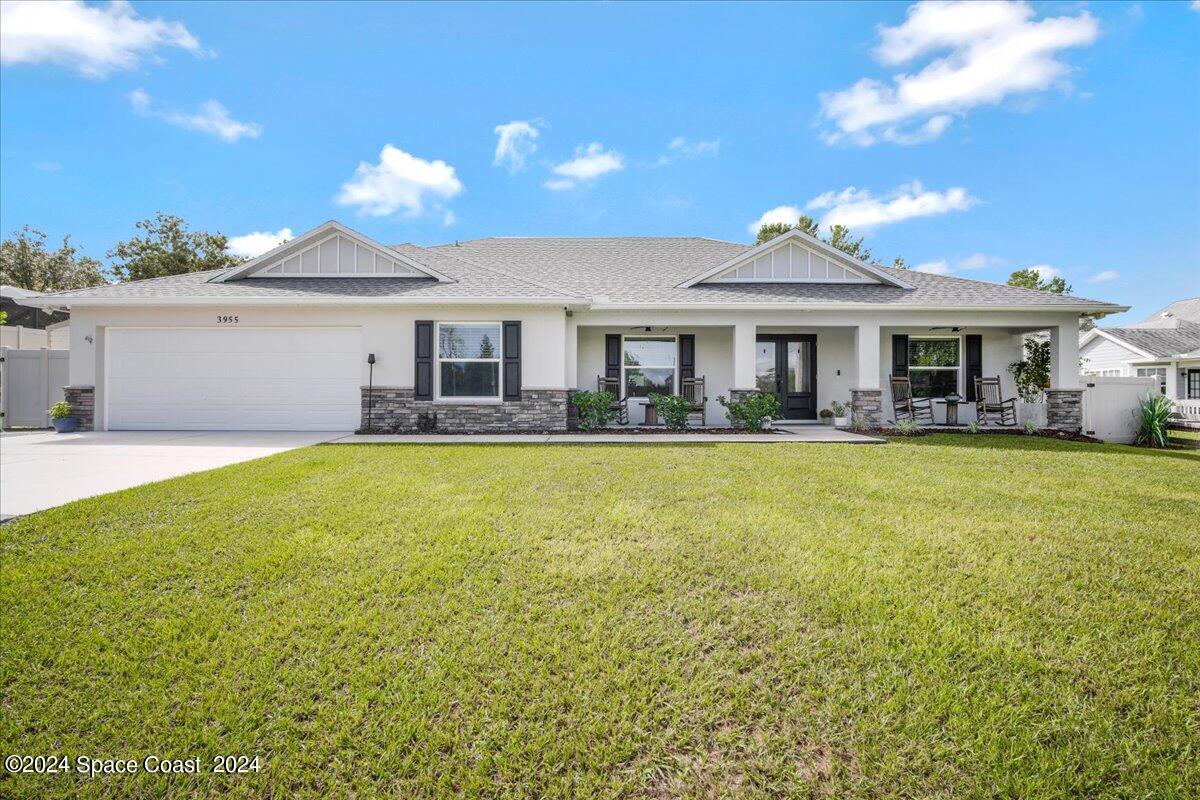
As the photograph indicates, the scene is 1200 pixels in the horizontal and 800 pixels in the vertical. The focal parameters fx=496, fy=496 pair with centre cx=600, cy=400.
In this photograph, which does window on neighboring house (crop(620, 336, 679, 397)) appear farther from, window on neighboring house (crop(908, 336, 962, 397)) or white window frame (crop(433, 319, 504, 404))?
window on neighboring house (crop(908, 336, 962, 397))

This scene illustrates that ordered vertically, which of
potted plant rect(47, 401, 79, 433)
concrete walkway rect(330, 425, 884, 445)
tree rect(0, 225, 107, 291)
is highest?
tree rect(0, 225, 107, 291)

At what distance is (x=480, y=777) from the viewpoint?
5.83 ft

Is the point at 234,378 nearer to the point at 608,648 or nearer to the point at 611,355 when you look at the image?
the point at 611,355

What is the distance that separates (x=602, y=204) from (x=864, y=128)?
30.0 ft

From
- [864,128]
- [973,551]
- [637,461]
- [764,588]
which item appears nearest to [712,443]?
[637,461]

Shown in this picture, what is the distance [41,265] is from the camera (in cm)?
2958

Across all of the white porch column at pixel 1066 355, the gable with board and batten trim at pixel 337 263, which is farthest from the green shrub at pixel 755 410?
the gable with board and batten trim at pixel 337 263

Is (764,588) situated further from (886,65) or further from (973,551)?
(886,65)

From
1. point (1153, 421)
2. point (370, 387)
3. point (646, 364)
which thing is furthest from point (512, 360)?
point (1153, 421)

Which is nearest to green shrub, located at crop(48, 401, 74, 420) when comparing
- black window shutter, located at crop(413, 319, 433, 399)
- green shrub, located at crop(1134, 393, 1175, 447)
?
black window shutter, located at crop(413, 319, 433, 399)

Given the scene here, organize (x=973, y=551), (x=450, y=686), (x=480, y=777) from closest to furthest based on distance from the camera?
(x=480, y=777)
(x=450, y=686)
(x=973, y=551)

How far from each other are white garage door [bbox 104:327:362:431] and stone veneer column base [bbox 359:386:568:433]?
0.64m

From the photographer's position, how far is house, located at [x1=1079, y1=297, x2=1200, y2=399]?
1992 cm

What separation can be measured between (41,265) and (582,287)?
3774cm
